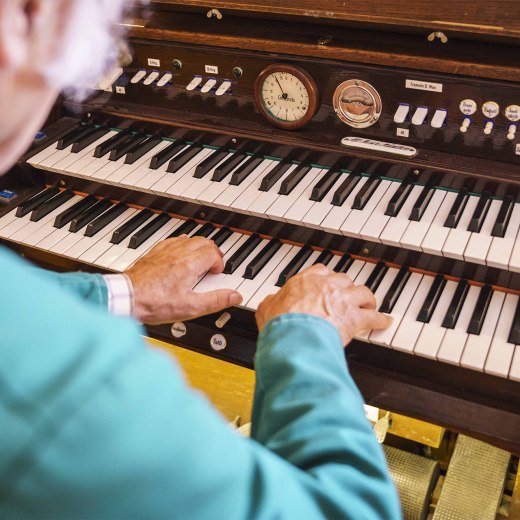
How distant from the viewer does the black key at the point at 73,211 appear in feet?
7.80

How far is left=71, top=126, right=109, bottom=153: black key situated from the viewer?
2.52m

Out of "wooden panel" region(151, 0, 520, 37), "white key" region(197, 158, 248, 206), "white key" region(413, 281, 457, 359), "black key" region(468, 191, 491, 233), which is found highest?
"wooden panel" region(151, 0, 520, 37)

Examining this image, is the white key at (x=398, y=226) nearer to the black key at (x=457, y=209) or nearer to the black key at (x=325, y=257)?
the black key at (x=457, y=209)

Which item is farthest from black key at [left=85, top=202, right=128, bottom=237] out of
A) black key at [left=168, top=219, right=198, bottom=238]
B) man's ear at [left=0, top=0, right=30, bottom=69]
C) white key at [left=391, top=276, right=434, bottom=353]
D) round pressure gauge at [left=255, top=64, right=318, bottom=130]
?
man's ear at [left=0, top=0, right=30, bottom=69]

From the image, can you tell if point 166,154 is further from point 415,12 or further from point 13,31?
point 13,31

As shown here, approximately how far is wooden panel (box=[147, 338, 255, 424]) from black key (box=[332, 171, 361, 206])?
2.79ft

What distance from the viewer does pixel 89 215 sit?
2.41 meters

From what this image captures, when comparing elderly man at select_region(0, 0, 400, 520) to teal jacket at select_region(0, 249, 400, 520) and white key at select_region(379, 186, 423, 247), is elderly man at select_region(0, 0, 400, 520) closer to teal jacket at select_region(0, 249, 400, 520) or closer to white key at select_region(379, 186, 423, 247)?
teal jacket at select_region(0, 249, 400, 520)

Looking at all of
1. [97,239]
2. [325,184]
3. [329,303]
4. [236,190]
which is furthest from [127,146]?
[329,303]

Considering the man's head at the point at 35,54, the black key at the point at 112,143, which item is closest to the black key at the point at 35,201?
the black key at the point at 112,143

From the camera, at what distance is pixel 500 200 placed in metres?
2.03

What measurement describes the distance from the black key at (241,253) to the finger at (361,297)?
1.49 feet

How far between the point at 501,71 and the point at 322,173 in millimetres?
616

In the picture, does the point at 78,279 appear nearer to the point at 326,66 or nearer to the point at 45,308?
the point at 326,66
